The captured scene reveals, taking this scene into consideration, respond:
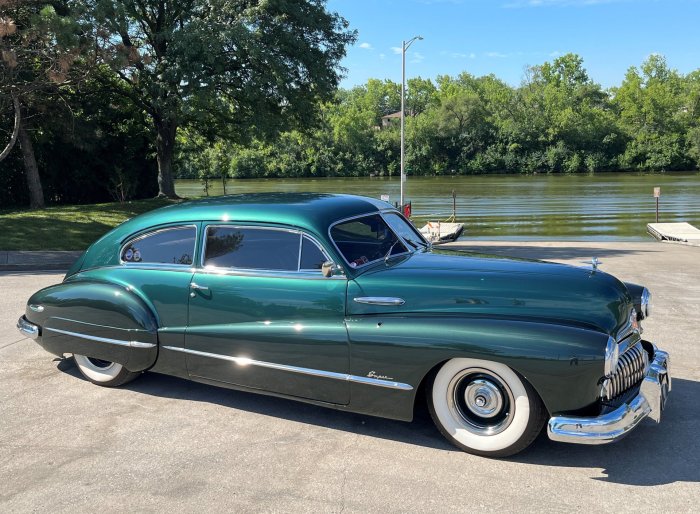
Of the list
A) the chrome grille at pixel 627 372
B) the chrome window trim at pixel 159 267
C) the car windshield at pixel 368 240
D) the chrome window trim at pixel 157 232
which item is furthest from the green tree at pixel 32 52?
the chrome grille at pixel 627 372

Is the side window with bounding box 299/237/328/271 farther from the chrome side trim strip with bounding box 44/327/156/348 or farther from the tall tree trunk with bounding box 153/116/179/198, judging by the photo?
the tall tree trunk with bounding box 153/116/179/198

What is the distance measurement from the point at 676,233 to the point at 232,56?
17.0 meters

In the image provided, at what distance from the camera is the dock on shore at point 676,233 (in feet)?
60.7

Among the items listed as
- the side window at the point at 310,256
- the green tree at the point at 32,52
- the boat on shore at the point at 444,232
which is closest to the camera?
the side window at the point at 310,256

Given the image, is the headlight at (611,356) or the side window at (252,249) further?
the side window at (252,249)

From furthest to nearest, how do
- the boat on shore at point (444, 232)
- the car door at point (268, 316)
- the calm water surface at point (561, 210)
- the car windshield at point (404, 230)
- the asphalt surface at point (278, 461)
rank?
the calm water surface at point (561, 210) < the boat on shore at point (444, 232) < the car windshield at point (404, 230) < the car door at point (268, 316) < the asphalt surface at point (278, 461)

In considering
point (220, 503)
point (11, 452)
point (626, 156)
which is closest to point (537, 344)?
point (220, 503)

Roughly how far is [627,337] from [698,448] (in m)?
0.79

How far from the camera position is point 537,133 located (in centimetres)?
8650

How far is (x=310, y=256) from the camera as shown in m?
4.03

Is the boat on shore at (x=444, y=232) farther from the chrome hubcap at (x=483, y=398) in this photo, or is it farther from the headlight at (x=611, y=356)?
the headlight at (x=611, y=356)

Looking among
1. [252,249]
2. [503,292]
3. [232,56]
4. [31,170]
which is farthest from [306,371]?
[31,170]

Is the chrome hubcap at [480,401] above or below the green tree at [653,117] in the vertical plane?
below

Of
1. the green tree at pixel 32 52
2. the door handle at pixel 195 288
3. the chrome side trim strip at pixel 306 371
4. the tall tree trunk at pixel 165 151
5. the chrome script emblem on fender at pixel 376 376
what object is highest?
the green tree at pixel 32 52
